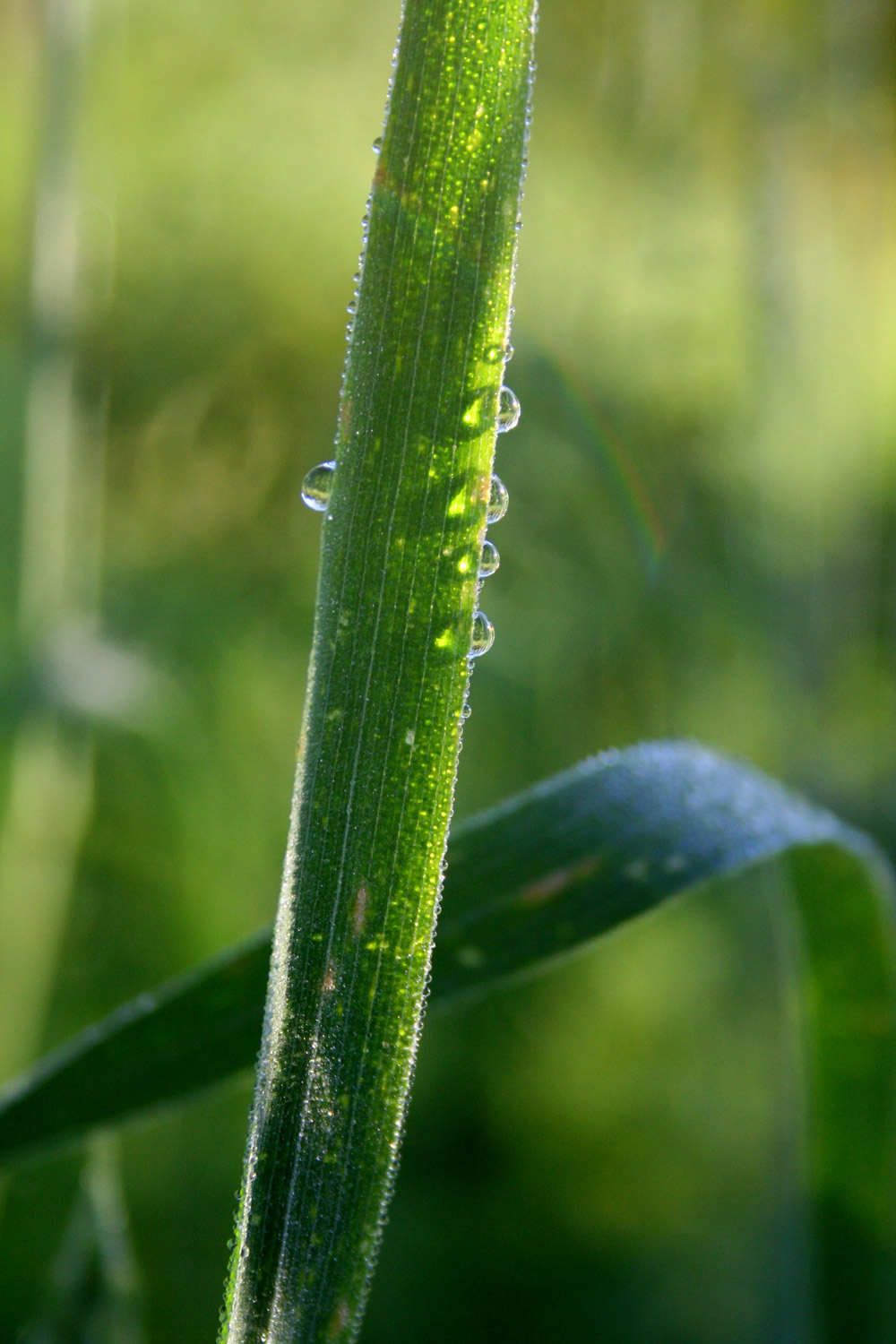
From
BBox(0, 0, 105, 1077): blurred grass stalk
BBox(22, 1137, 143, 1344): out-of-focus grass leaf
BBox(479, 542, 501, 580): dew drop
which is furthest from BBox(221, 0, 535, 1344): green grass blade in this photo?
BBox(0, 0, 105, 1077): blurred grass stalk

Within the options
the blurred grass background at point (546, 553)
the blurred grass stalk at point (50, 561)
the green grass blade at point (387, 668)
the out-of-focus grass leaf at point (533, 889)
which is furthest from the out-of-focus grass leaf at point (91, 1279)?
the blurred grass background at point (546, 553)

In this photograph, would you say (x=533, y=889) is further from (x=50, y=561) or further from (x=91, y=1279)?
Answer: (x=50, y=561)

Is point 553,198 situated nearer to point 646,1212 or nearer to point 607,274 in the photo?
point 607,274

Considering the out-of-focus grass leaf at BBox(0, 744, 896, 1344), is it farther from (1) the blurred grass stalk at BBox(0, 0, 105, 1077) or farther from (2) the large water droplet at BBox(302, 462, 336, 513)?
(1) the blurred grass stalk at BBox(0, 0, 105, 1077)

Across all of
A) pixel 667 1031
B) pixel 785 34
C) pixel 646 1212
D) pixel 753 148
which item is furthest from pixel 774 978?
pixel 785 34

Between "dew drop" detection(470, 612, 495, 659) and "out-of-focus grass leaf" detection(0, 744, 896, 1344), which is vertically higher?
"dew drop" detection(470, 612, 495, 659)
